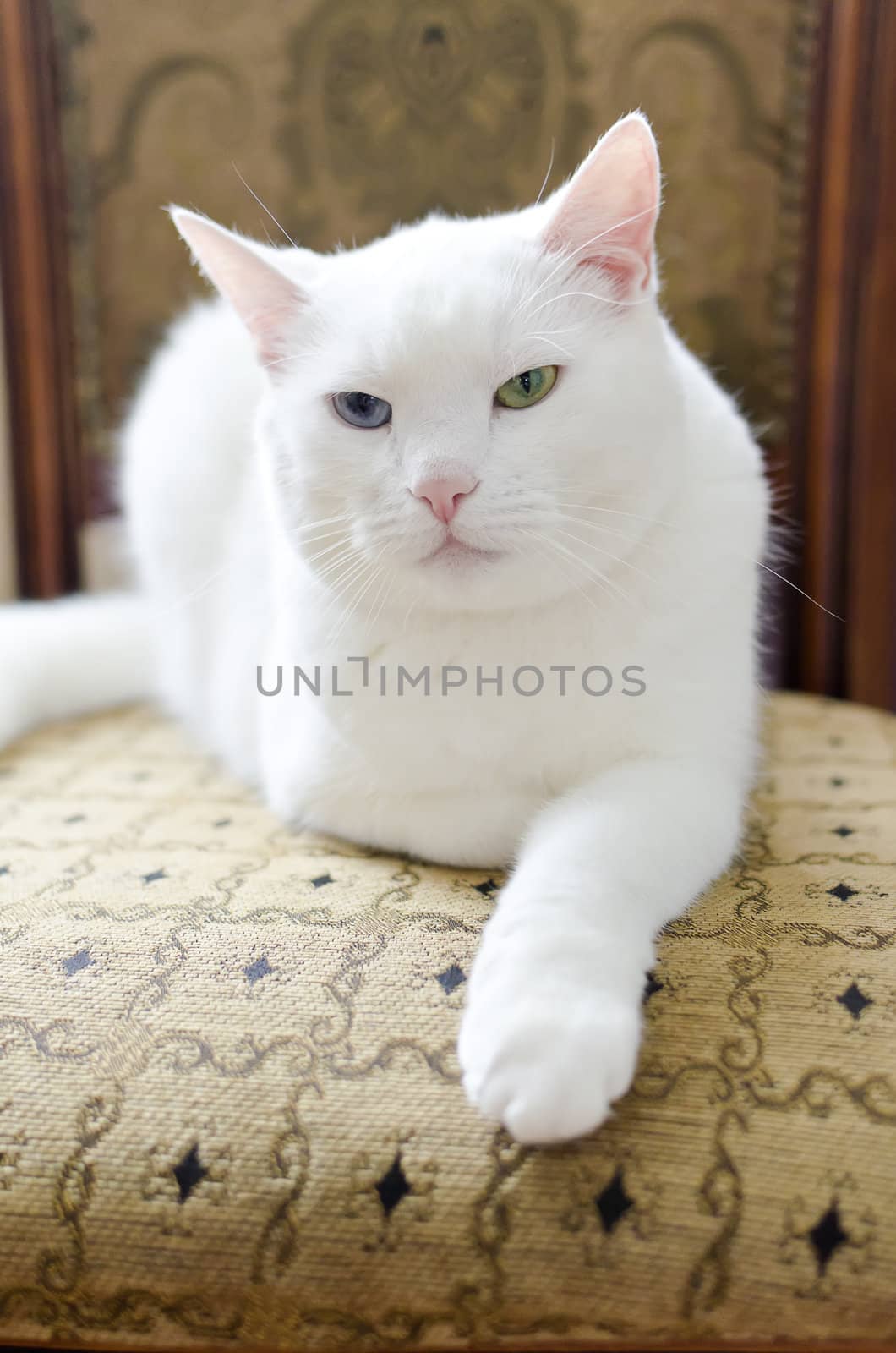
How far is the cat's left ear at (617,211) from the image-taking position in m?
0.99

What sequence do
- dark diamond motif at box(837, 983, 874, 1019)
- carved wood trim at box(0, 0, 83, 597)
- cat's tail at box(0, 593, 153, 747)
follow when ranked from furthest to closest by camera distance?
1. carved wood trim at box(0, 0, 83, 597)
2. cat's tail at box(0, 593, 153, 747)
3. dark diamond motif at box(837, 983, 874, 1019)

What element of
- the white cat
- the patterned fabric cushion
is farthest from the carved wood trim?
the patterned fabric cushion

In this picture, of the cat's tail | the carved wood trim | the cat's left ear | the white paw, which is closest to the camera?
the white paw

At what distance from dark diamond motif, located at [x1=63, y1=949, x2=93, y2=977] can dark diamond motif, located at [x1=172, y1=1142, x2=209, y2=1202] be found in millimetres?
250

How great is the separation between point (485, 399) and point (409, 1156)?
2.22 feet

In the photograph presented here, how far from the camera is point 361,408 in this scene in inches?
42.1

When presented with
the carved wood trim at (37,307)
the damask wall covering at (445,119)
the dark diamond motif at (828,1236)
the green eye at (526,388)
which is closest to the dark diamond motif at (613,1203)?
the dark diamond motif at (828,1236)

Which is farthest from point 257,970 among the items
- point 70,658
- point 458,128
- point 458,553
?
point 458,128

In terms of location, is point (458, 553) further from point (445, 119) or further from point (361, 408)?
point (445, 119)

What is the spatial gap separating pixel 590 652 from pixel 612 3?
1384mm

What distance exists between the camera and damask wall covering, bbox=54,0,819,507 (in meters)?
1.84

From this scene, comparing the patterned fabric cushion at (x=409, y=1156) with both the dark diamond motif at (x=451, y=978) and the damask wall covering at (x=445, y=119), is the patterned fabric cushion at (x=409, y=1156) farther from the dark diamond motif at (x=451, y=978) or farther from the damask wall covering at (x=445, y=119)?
the damask wall covering at (x=445, y=119)

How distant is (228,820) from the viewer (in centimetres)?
141

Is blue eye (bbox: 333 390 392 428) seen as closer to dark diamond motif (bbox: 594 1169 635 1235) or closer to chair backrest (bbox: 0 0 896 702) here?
dark diamond motif (bbox: 594 1169 635 1235)
